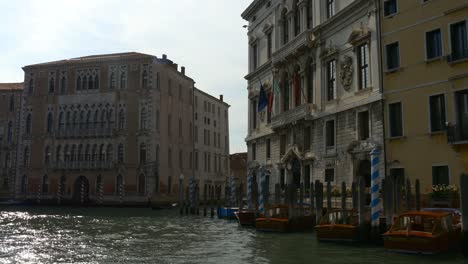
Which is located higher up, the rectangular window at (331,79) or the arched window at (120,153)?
the rectangular window at (331,79)

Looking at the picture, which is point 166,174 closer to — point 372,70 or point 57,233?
point 57,233

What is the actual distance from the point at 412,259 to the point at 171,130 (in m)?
37.4

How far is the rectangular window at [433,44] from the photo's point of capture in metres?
17.9

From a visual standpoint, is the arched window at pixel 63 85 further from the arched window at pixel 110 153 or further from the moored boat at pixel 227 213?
the moored boat at pixel 227 213

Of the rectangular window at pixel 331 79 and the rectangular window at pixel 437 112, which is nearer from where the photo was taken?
the rectangular window at pixel 437 112

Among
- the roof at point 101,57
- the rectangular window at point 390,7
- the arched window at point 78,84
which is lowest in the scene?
the rectangular window at point 390,7

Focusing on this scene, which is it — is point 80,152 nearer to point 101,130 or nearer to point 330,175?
point 101,130

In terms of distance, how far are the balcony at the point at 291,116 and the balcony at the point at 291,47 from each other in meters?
3.16

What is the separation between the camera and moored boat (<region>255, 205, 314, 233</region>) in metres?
19.3

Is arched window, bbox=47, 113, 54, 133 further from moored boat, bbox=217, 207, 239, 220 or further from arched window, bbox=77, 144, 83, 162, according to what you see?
moored boat, bbox=217, 207, 239, 220

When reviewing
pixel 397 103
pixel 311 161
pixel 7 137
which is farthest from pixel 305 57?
pixel 7 137

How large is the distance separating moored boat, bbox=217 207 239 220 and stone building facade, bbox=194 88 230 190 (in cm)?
2387

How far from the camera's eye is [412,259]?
12453mm

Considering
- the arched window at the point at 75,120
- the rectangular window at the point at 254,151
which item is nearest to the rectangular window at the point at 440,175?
the rectangular window at the point at 254,151
